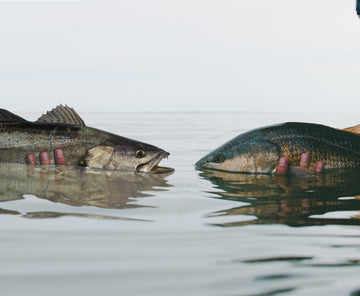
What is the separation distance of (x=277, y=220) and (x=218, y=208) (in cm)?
76

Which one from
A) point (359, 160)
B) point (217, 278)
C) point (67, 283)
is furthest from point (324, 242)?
point (359, 160)

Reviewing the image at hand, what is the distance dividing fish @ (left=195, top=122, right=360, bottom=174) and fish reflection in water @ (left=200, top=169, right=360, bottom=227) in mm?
253

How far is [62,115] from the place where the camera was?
7602 millimetres

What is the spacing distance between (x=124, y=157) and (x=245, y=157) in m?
1.86

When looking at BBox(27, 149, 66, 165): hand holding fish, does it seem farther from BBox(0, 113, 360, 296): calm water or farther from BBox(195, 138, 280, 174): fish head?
BBox(195, 138, 280, 174): fish head

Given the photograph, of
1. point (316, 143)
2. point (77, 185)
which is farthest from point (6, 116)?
point (316, 143)

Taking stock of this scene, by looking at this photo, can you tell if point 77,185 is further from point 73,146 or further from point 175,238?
point 175,238

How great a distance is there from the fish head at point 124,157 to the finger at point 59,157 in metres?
0.34

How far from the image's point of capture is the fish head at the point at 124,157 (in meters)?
7.18

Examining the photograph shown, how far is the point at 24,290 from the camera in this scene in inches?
96.7

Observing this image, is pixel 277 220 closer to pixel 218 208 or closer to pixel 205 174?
pixel 218 208

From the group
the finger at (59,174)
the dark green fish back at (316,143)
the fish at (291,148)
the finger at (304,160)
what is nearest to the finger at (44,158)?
the finger at (59,174)

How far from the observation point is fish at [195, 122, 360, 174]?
737cm


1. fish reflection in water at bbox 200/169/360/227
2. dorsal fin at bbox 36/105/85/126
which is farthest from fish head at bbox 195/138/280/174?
dorsal fin at bbox 36/105/85/126
